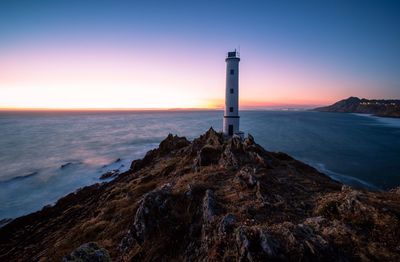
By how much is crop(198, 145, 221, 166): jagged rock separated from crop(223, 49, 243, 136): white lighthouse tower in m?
12.7

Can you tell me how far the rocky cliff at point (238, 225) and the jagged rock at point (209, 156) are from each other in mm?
1135

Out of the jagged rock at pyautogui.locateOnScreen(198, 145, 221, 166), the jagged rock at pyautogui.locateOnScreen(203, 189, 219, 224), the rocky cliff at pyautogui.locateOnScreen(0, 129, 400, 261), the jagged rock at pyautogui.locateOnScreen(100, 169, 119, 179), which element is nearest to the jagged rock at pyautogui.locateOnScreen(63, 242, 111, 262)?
the rocky cliff at pyautogui.locateOnScreen(0, 129, 400, 261)

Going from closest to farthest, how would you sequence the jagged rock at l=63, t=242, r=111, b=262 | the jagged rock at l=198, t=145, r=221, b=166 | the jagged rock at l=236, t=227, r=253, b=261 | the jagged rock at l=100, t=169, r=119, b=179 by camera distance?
the jagged rock at l=236, t=227, r=253, b=261 < the jagged rock at l=63, t=242, r=111, b=262 < the jagged rock at l=198, t=145, r=221, b=166 < the jagged rock at l=100, t=169, r=119, b=179

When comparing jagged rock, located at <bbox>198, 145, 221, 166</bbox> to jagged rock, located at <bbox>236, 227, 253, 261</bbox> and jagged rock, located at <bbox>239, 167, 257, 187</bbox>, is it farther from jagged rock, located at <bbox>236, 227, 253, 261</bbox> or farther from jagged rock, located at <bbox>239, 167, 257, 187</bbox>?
jagged rock, located at <bbox>236, 227, 253, 261</bbox>

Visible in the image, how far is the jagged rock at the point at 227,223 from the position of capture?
7648 mm

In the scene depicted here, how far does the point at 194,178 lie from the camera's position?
46.0 feet

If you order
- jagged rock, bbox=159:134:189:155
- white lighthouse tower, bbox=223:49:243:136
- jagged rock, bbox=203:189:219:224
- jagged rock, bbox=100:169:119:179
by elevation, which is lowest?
jagged rock, bbox=100:169:119:179

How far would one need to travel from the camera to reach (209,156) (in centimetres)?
1833

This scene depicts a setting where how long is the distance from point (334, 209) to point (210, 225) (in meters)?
4.88

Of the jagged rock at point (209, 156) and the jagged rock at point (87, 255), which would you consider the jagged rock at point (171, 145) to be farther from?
the jagged rock at point (87, 255)

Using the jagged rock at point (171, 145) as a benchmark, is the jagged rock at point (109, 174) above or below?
below

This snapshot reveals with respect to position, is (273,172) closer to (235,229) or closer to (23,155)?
(235,229)

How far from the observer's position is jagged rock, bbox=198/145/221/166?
1766cm

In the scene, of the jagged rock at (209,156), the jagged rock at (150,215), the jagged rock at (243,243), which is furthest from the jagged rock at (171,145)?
the jagged rock at (243,243)
